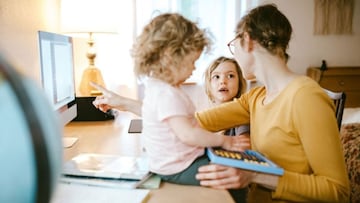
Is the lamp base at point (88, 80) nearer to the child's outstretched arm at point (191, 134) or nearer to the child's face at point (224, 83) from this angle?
the child's face at point (224, 83)

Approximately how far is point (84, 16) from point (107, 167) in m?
1.39

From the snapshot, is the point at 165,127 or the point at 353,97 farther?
the point at 353,97

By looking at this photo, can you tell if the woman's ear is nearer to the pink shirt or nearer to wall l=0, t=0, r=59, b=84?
the pink shirt

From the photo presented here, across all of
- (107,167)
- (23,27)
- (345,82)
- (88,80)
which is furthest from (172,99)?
(345,82)

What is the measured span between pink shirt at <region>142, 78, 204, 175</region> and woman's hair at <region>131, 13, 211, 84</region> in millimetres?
38

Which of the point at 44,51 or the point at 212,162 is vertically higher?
the point at 44,51

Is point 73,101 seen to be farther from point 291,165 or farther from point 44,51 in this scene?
point 291,165

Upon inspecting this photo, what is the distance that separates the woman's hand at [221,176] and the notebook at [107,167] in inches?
6.2

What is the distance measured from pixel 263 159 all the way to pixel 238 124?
0.45 meters

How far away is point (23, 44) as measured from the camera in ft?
4.85

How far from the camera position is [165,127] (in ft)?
2.91

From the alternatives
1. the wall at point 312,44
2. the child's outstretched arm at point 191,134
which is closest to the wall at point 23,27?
the child's outstretched arm at point 191,134

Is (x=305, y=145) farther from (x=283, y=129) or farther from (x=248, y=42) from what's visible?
(x=248, y=42)

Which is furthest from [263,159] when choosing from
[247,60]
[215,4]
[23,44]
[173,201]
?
[215,4]
